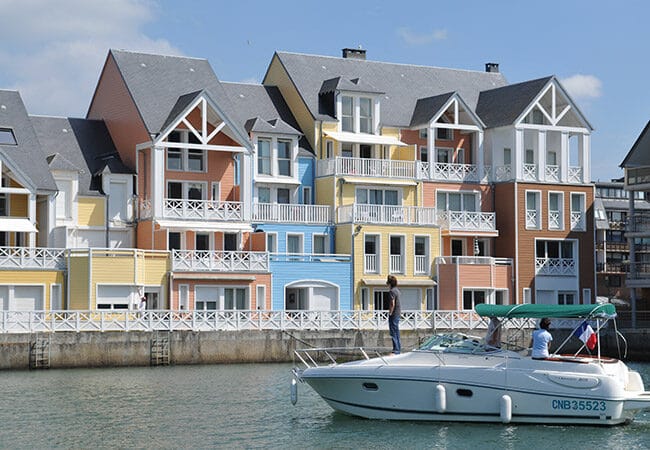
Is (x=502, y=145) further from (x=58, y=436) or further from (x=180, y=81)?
(x=58, y=436)

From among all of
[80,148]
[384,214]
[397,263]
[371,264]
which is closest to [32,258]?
[80,148]

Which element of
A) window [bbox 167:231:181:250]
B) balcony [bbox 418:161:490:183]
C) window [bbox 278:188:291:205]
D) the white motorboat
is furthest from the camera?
balcony [bbox 418:161:490:183]

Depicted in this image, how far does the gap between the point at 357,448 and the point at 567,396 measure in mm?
5768

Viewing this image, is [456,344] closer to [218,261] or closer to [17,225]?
[218,261]

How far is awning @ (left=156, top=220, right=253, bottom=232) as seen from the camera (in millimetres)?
61344

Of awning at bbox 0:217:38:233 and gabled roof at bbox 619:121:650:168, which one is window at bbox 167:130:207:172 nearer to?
awning at bbox 0:217:38:233

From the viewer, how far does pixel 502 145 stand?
235 feet

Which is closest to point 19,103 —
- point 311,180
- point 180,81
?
point 180,81

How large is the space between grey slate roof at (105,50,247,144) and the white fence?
11.0 metres

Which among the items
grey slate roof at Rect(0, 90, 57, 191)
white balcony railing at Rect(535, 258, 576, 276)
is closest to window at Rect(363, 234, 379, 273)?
white balcony railing at Rect(535, 258, 576, 276)

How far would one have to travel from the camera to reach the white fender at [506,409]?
108ft

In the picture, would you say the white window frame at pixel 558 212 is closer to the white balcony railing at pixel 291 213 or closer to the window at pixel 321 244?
the white balcony railing at pixel 291 213

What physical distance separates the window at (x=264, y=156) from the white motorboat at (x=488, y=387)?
32901 mm

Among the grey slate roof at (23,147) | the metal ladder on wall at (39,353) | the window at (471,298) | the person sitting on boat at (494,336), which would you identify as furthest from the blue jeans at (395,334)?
the window at (471,298)
